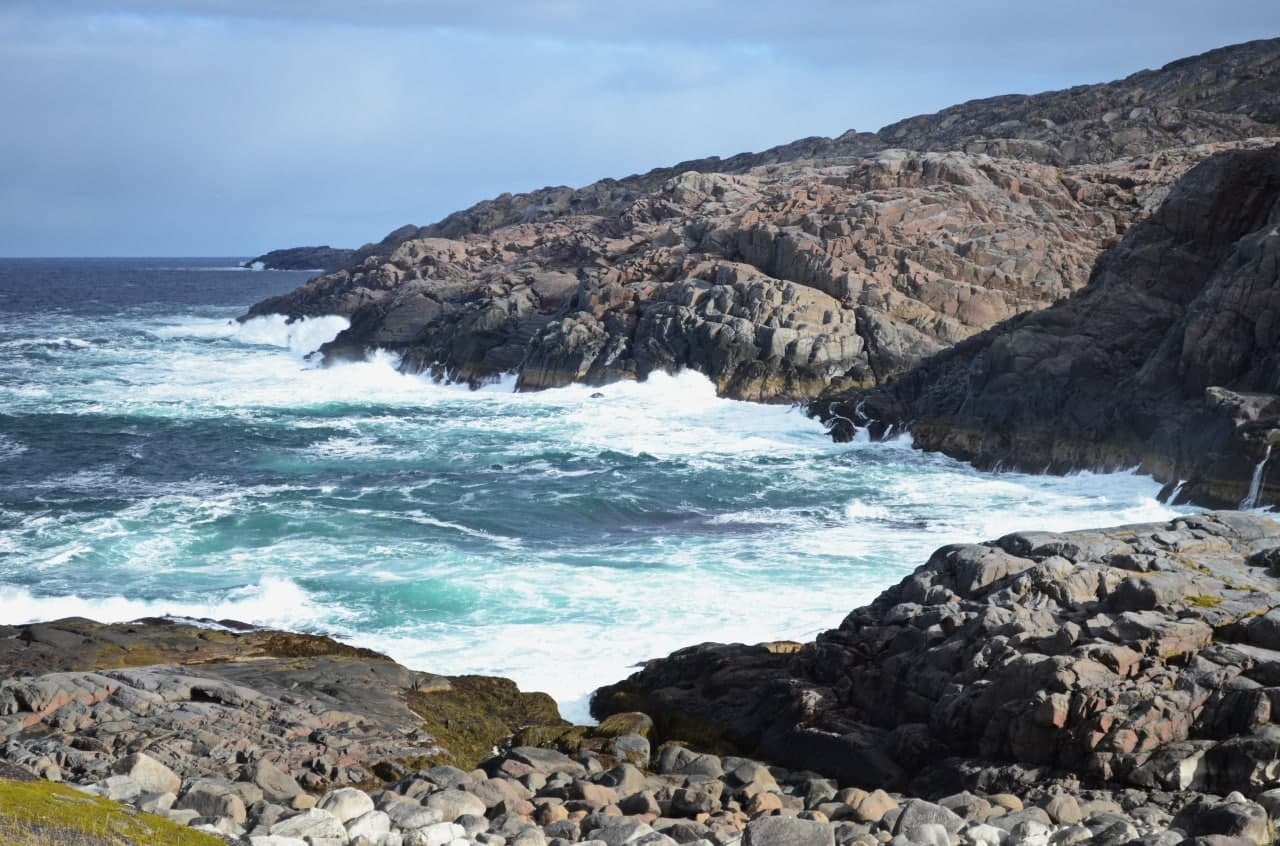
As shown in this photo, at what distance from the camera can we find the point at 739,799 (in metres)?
15.8

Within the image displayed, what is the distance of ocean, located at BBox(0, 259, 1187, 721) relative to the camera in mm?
26562

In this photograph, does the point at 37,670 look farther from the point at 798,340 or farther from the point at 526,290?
the point at 526,290

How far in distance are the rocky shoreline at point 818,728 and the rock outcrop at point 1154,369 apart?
16460 mm

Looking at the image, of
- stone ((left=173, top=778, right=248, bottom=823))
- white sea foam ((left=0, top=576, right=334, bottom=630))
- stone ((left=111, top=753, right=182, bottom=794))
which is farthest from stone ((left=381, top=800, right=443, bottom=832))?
white sea foam ((left=0, top=576, right=334, bottom=630))

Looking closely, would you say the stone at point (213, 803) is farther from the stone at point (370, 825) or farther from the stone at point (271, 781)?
the stone at point (370, 825)

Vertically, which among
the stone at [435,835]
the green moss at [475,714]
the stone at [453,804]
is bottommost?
the green moss at [475,714]

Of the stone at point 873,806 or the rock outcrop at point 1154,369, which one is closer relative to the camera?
the stone at point 873,806

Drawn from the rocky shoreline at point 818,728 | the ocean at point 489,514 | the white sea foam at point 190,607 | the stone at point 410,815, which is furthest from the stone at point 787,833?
the white sea foam at point 190,607

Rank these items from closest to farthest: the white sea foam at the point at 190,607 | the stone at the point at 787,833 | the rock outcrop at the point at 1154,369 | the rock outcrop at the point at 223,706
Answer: the stone at the point at 787,833
the rock outcrop at the point at 223,706
the white sea foam at the point at 190,607
the rock outcrop at the point at 1154,369

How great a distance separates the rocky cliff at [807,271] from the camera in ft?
195

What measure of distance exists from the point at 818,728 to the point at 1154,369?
1055 inches

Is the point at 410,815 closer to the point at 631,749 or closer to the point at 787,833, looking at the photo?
the point at 787,833

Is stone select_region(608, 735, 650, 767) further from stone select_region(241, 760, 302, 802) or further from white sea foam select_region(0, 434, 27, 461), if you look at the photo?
white sea foam select_region(0, 434, 27, 461)

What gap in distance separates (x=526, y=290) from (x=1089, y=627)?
6051 centimetres
